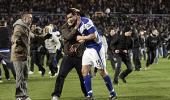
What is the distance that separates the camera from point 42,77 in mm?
22453

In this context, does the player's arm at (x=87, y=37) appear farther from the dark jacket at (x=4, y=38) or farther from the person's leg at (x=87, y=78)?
the dark jacket at (x=4, y=38)

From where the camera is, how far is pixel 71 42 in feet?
45.4

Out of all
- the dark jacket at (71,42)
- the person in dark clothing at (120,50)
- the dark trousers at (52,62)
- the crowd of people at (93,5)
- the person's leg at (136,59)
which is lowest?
the crowd of people at (93,5)

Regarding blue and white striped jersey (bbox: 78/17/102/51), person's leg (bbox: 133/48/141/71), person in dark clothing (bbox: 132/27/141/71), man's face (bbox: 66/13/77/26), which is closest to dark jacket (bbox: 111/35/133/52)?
blue and white striped jersey (bbox: 78/17/102/51)

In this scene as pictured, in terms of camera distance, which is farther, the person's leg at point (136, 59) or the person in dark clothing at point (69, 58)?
the person's leg at point (136, 59)

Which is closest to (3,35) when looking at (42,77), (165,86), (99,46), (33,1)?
Result: (42,77)

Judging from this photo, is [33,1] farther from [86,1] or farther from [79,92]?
[79,92]

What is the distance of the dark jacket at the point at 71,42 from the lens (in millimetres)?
13508

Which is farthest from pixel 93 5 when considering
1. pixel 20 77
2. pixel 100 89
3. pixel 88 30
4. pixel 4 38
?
pixel 88 30

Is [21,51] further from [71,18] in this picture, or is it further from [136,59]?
[136,59]

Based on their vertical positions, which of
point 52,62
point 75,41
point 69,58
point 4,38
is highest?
point 75,41

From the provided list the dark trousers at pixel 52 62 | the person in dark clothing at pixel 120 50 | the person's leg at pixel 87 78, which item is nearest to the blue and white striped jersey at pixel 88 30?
the person's leg at pixel 87 78

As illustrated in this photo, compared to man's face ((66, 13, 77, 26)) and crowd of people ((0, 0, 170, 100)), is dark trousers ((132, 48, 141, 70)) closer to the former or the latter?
crowd of people ((0, 0, 170, 100))

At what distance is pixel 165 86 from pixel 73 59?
5401 mm
